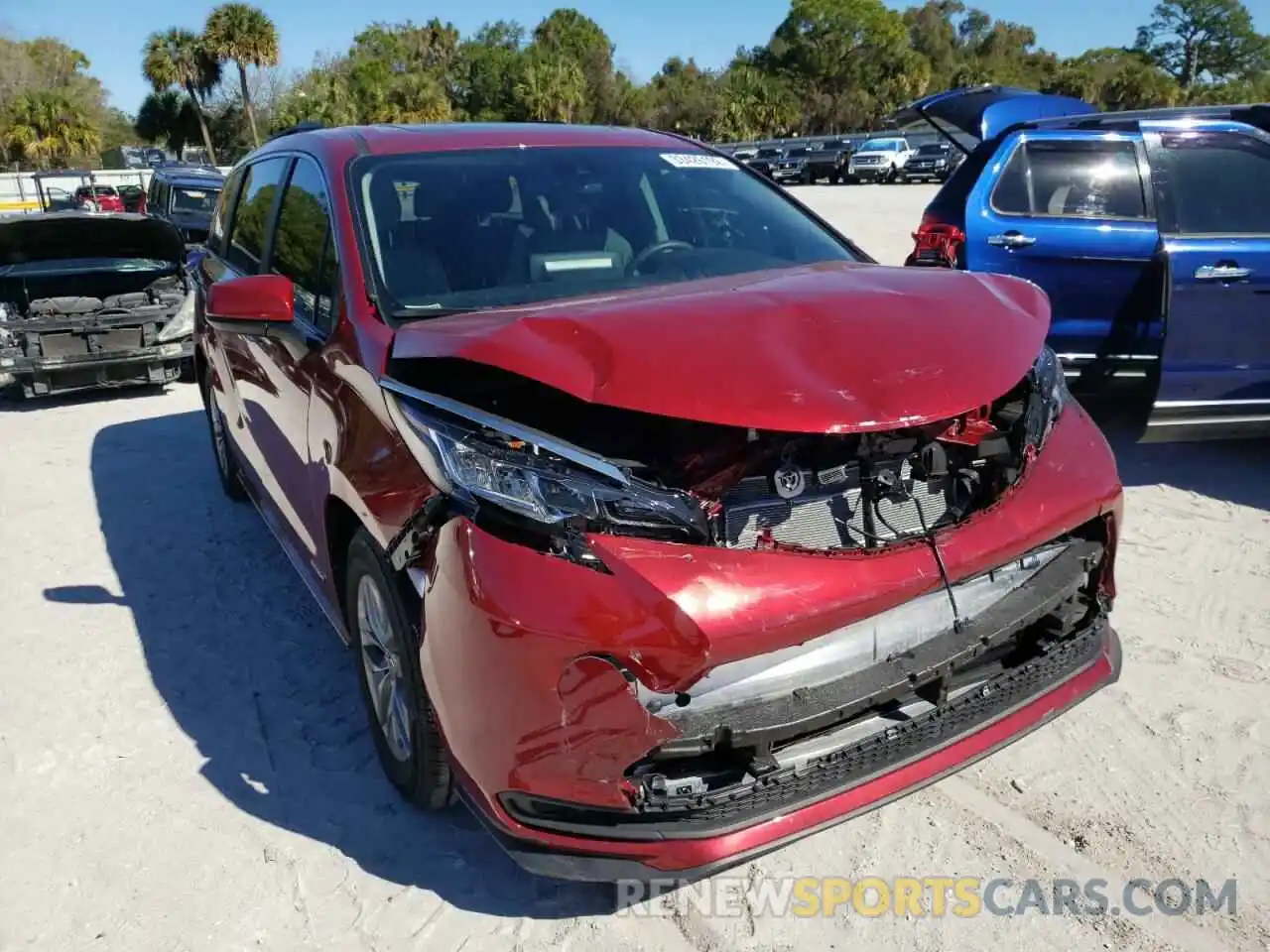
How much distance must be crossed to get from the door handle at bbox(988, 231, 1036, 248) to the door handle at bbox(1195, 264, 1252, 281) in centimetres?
98

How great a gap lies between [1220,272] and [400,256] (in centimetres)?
385

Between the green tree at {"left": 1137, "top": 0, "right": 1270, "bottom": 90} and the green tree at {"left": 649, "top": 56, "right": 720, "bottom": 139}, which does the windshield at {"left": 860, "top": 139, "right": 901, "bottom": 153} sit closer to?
the green tree at {"left": 649, "top": 56, "right": 720, "bottom": 139}

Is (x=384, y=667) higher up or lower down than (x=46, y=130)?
lower down

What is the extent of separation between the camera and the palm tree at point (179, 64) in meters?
53.1

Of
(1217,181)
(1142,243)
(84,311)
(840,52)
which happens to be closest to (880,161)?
(84,311)

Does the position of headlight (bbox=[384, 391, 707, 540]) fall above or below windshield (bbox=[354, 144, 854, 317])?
below

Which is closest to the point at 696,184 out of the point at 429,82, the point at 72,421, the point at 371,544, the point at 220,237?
the point at 371,544

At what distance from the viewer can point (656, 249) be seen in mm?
3379

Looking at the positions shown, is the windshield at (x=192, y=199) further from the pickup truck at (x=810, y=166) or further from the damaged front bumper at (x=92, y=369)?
the pickup truck at (x=810, y=166)

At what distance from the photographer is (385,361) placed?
261 centimetres

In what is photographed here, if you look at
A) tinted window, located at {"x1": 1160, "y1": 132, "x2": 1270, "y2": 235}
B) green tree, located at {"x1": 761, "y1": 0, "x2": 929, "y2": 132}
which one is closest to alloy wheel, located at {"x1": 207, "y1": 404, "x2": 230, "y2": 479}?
tinted window, located at {"x1": 1160, "y1": 132, "x2": 1270, "y2": 235}

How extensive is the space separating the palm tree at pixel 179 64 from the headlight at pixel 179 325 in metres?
49.9

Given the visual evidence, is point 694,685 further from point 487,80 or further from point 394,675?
point 487,80

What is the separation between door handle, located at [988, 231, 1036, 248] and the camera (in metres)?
5.52
